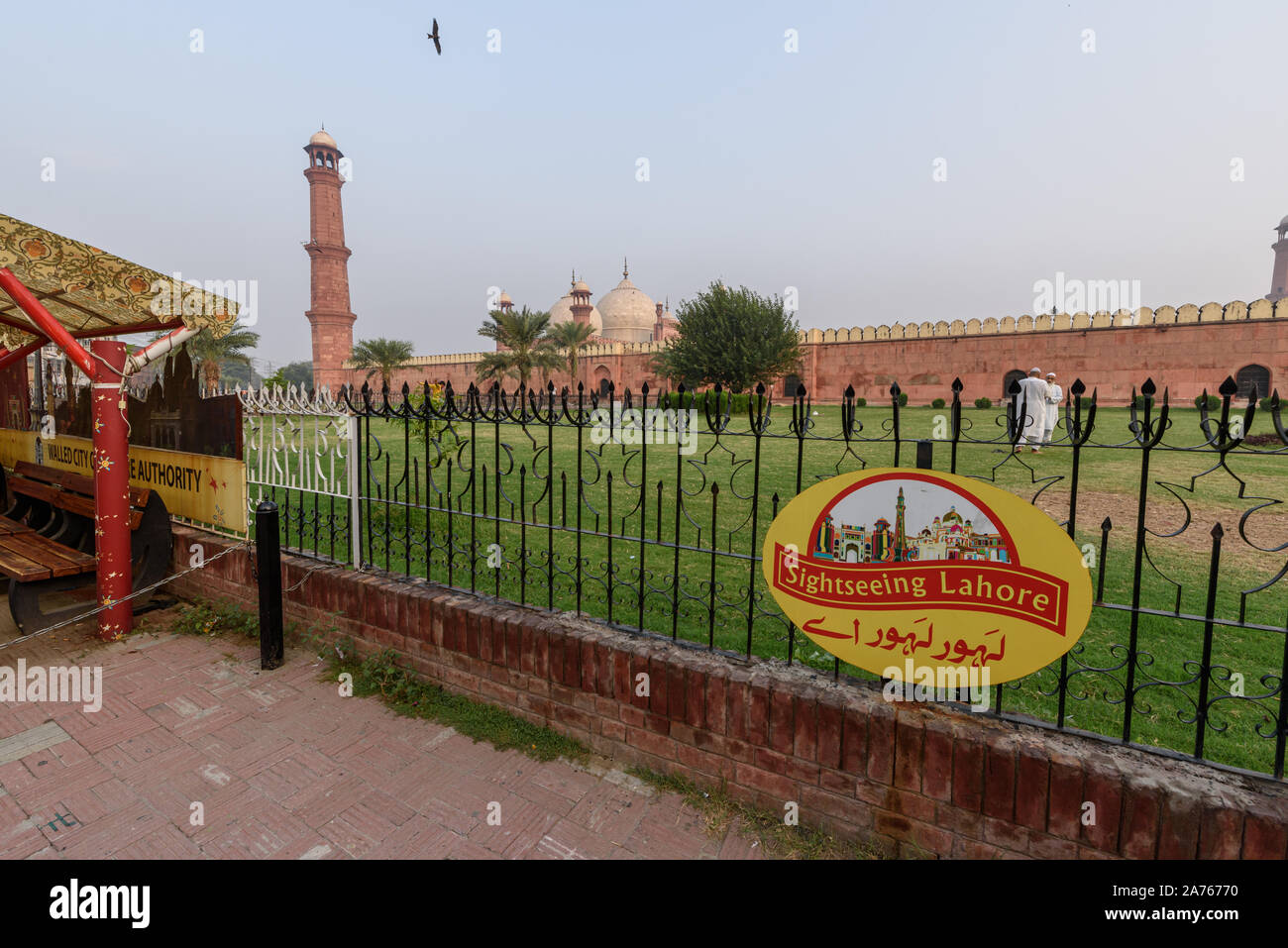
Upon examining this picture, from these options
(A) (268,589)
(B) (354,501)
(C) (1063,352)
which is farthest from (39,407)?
(C) (1063,352)

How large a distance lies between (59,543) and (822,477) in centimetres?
564

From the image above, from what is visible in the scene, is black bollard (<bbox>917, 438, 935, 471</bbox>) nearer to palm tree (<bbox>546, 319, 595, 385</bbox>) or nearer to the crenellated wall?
the crenellated wall

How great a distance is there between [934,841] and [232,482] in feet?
14.9

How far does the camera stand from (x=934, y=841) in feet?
6.92

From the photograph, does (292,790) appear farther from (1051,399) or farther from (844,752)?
(1051,399)

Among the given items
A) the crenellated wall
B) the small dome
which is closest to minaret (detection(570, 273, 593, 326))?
the small dome

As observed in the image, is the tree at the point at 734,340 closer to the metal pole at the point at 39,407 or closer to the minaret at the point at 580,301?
the minaret at the point at 580,301

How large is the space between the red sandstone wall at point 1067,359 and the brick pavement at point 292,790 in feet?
73.8

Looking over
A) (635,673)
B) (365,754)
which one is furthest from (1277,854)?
(365,754)

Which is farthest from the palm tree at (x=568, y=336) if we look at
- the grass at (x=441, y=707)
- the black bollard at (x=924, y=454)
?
the black bollard at (x=924, y=454)

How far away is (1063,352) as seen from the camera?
27406 mm

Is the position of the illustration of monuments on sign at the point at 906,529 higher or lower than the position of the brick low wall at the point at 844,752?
higher

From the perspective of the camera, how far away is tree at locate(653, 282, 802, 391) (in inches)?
1124

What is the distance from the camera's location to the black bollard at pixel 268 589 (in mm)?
3562
